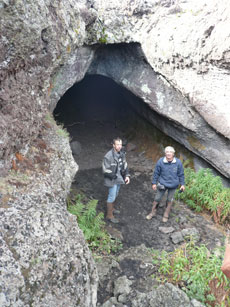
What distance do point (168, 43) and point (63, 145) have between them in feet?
14.9

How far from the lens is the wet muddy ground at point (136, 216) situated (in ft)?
14.5

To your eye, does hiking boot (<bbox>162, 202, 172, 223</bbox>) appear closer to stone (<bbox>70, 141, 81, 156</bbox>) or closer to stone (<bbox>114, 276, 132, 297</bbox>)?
stone (<bbox>114, 276, 132, 297</bbox>)

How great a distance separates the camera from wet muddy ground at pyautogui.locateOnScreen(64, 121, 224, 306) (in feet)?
14.5

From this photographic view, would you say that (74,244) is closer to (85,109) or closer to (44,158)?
(44,158)

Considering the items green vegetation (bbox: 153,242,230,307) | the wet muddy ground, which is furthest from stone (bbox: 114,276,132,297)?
green vegetation (bbox: 153,242,230,307)

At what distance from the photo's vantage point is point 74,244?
3029mm

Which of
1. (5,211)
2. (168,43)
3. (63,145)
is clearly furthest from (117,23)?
(5,211)

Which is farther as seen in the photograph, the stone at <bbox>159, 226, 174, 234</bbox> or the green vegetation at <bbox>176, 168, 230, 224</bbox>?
the green vegetation at <bbox>176, 168, 230, 224</bbox>

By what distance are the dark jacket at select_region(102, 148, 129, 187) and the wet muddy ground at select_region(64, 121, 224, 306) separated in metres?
1.09

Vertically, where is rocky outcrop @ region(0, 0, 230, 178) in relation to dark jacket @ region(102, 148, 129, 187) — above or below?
above

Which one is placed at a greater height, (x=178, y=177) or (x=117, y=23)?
(x=117, y=23)

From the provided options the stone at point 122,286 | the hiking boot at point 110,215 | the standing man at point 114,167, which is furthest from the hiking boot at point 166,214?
the stone at point 122,286

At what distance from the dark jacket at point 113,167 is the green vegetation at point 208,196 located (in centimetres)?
238

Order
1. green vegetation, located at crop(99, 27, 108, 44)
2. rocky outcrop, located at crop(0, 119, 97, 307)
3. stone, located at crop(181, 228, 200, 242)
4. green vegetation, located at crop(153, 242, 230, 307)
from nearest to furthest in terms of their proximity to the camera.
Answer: rocky outcrop, located at crop(0, 119, 97, 307) → green vegetation, located at crop(153, 242, 230, 307) → stone, located at crop(181, 228, 200, 242) → green vegetation, located at crop(99, 27, 108, 44)
